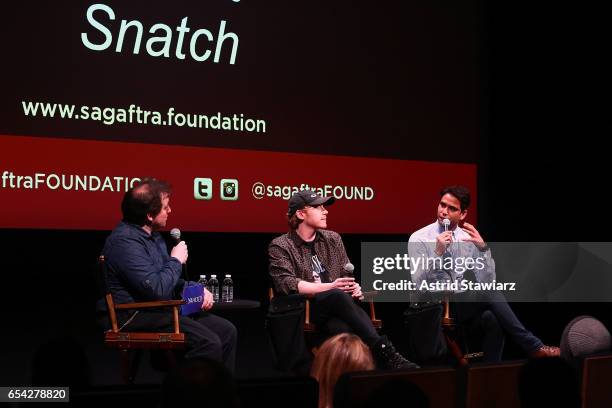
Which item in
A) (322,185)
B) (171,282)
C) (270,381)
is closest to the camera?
(270,381)

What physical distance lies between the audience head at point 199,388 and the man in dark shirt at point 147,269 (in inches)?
87.1

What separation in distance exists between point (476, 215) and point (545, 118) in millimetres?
857

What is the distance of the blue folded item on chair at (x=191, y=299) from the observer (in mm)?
3793

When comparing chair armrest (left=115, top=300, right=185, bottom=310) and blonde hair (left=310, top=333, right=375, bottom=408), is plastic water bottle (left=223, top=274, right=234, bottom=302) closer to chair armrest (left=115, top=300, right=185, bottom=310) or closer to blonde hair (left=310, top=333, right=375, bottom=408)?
chair armrest (left=115, top=300, right=185, bottom=310)

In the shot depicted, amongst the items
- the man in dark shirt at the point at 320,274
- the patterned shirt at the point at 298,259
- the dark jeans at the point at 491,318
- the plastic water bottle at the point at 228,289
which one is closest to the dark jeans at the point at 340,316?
the man in dark shirt at the point at 320,274

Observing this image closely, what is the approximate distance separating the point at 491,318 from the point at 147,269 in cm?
201

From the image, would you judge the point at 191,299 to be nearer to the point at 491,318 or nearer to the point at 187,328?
the point at 187,328

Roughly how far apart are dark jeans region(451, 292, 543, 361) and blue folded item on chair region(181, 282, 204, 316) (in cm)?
151

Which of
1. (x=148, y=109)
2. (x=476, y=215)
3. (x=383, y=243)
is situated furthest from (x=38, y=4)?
(x=476, y=215)

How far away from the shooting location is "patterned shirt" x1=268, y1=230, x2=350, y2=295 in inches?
167

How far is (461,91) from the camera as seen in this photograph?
5.55 m

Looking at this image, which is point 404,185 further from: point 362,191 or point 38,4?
point 38,4

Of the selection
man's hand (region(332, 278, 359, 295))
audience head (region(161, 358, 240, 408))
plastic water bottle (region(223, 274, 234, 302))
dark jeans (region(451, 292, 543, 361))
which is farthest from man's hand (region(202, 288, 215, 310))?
audience head (region(161, 358, 240, 408))

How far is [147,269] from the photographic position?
3.63 meters
